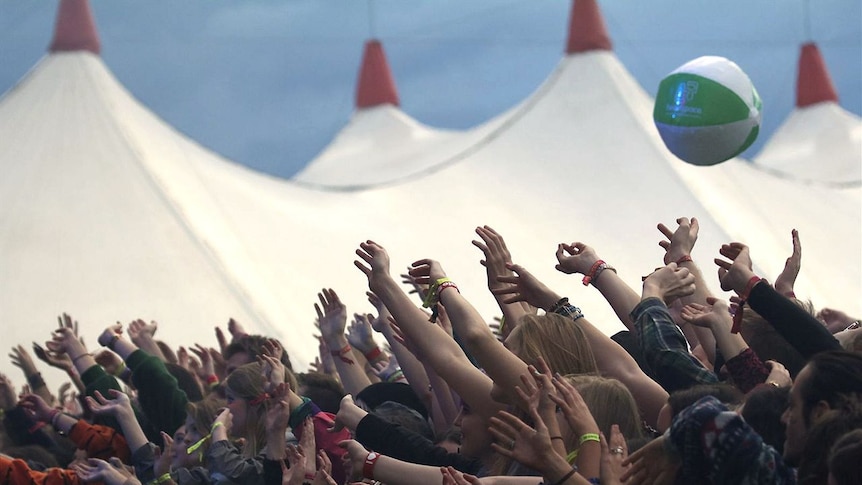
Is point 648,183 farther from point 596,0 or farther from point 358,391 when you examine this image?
point 358,391

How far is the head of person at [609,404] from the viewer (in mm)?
2957

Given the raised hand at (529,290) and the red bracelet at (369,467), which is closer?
the red bracelet at (369,467)

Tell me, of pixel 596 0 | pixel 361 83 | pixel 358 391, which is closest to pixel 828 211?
pixel 596 0

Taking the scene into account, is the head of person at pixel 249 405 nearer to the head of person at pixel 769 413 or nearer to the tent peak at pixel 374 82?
the head of person at pixel 769 413

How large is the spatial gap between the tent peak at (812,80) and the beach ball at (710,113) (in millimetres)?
14104

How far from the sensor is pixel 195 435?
4.53 metres

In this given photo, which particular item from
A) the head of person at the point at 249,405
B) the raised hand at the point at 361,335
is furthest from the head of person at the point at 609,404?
the raised hand at the point at 361,335

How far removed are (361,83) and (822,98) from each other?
22.5ft

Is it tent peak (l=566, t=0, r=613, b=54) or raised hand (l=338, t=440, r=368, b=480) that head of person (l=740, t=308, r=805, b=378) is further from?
tent peak (l=566, t=0, r=613, b=54)

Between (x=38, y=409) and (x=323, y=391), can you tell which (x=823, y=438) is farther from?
(x=38, y=409)

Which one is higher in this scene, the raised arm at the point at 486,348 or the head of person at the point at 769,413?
the raised arm at the point at 486,348

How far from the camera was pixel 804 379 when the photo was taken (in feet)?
8.24

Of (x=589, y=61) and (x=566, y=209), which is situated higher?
(x=589, y=61)

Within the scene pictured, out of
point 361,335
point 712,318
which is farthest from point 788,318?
point 361,335
